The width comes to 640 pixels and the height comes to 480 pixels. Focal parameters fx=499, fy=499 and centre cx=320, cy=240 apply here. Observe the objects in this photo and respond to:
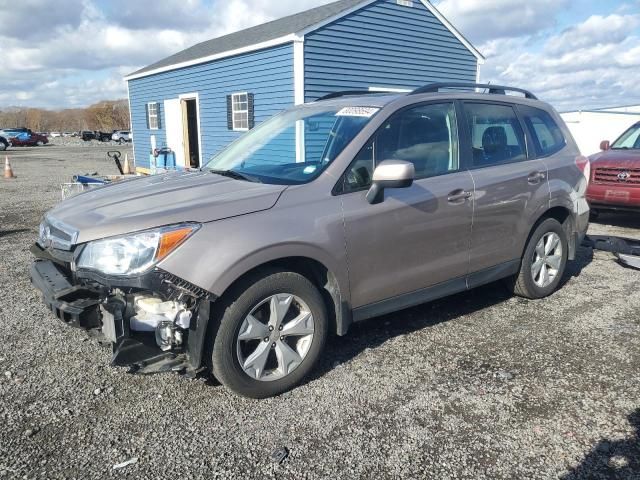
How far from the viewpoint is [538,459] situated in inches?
101

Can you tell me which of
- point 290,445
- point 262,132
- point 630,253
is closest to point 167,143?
point 262,132

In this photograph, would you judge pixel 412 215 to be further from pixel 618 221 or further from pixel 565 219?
pixel 618 221

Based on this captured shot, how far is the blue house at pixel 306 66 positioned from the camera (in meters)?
11.2

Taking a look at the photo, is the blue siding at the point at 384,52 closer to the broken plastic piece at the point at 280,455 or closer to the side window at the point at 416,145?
the side window at the point at 416,145

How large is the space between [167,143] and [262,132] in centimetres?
1350

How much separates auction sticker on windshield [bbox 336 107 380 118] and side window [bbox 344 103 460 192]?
0.13 m

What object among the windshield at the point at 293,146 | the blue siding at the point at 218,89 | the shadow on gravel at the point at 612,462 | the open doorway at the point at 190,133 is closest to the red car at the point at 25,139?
the blue siding at the point at 218,89

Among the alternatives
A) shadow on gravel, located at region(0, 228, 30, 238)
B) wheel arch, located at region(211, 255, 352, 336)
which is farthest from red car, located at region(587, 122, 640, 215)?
shadow on gravel, located at region(0, 228, 30, 238)

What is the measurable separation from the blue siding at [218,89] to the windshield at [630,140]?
6.50m

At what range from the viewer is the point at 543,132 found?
4695 millimetres

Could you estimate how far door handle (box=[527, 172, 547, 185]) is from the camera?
14.2 ft

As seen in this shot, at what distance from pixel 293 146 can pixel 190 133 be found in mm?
13761

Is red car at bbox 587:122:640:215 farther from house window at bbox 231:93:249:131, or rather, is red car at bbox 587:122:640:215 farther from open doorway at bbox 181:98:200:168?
open doorway at bbox 181:98:200:168

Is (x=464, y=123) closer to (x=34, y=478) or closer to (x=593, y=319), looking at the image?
(x=593, y=319)
